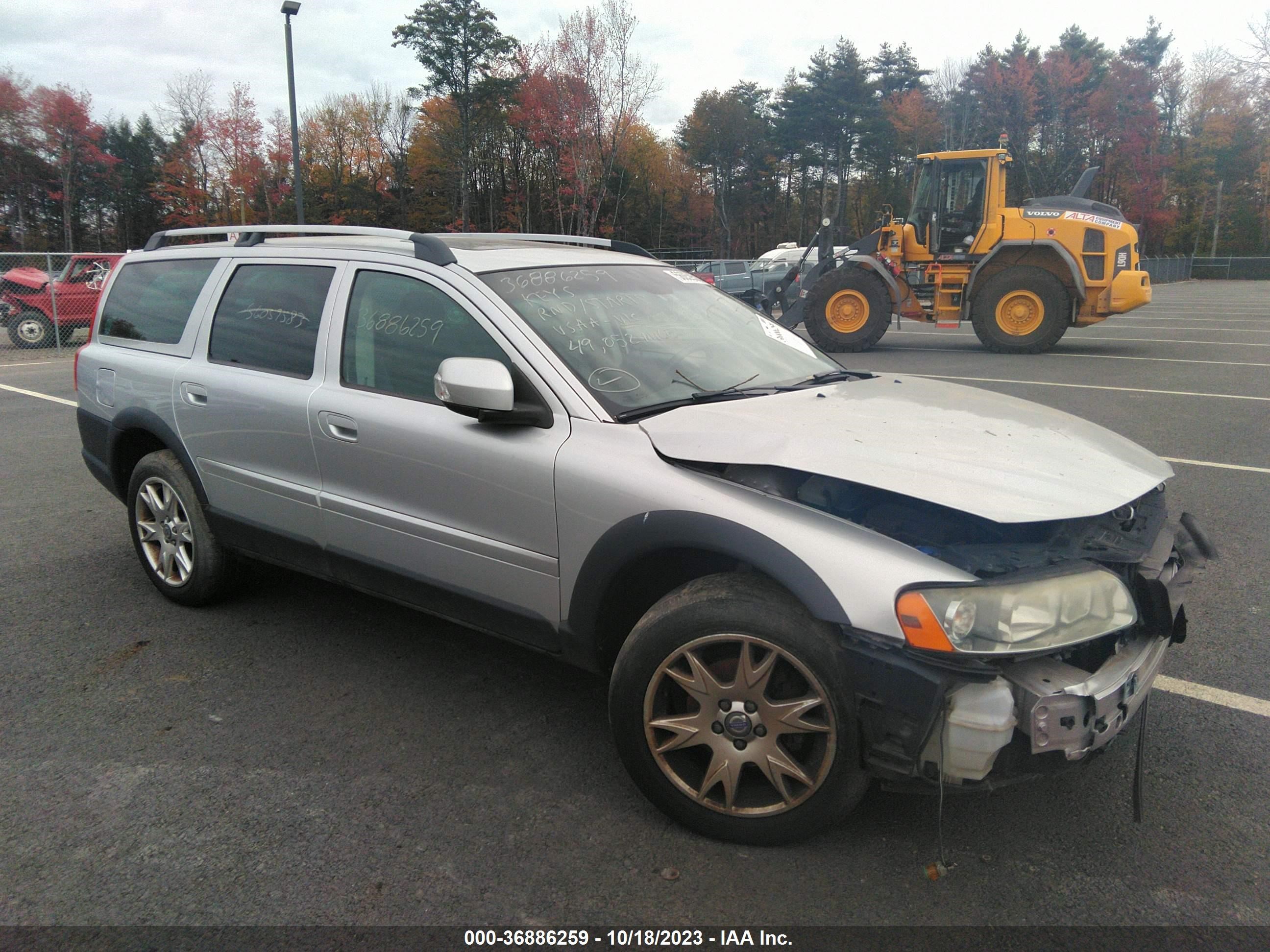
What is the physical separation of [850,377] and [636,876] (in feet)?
6.96

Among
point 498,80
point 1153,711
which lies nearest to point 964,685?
point 1153,711

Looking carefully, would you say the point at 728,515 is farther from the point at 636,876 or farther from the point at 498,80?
the point at 498,80

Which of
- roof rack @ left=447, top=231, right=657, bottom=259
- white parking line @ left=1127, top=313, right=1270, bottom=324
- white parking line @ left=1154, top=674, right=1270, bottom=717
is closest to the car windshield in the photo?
roof rack @ left=447, top=231, right=657, bottom=259

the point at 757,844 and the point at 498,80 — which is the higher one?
the point at 498,80

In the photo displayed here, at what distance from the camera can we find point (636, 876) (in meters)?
2.29

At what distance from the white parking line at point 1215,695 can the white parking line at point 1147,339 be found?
47.8 ft

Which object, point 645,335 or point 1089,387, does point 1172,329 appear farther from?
point 645,335

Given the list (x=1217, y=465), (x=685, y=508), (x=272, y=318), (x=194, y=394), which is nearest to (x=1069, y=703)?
(x=685, y=508)

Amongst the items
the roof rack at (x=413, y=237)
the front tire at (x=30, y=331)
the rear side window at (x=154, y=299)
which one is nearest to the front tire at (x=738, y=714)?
the roof rack at (x=413, y=237)

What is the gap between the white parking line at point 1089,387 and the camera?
965 cm

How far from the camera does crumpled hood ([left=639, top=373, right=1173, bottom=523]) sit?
2.23 m

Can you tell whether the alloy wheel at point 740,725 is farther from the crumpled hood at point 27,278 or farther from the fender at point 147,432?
the crumpled hood at point 27,278

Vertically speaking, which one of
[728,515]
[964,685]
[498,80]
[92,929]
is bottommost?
[92,929]

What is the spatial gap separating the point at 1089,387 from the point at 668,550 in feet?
32.0
